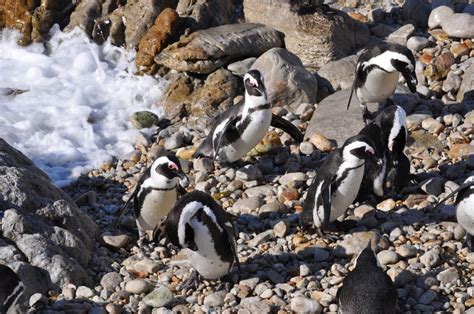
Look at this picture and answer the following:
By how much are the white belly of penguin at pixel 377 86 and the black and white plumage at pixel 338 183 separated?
1.79 metres

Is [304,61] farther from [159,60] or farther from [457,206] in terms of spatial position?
[457,206]

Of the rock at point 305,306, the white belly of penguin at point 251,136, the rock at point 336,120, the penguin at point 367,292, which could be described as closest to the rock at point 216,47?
the rock at point 336,120

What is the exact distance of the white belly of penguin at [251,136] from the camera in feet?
24.8

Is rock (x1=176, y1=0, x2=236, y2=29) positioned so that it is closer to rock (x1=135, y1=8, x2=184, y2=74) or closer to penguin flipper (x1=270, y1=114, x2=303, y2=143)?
rock (x1=135, y1=8, x2=184, y2=74)

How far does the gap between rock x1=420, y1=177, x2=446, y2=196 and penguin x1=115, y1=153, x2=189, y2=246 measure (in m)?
1.87

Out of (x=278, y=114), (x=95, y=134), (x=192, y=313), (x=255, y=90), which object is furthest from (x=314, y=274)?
(x=95, y=134)

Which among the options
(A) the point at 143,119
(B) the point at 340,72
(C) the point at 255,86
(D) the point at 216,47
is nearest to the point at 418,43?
(B) the point at 340,72

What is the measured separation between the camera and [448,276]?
5.70 meters

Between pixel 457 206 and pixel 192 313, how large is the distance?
1.97m

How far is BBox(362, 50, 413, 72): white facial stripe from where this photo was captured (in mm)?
7859

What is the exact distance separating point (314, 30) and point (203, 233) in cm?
437

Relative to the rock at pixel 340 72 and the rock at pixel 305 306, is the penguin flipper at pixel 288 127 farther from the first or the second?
the rock at pixel 305 306

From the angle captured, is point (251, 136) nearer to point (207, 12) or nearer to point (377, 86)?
point (377, 86)

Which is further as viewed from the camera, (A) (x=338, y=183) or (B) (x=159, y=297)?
(A) (x=338, y=183)
